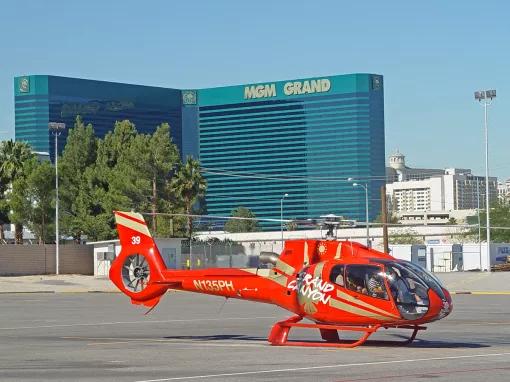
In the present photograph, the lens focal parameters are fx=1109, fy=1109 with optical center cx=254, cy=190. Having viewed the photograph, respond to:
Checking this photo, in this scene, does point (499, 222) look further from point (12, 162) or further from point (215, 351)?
point (215, 351)

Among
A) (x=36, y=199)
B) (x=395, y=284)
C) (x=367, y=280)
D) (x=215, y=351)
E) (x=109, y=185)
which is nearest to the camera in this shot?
(x=215, y=351)

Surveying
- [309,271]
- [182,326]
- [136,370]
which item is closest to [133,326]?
[182,326]

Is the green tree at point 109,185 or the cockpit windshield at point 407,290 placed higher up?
the green tree at point 109,185

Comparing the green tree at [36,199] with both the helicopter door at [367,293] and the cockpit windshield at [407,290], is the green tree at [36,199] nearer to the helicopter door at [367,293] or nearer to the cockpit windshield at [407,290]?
the helicopter door at [367,293]

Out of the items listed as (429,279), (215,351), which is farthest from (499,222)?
(215,351)

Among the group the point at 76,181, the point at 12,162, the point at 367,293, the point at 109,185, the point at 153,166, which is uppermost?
the point at 12,162

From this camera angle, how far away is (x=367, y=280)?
78.8ft

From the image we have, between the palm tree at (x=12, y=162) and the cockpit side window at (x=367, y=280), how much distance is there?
65.9 meters

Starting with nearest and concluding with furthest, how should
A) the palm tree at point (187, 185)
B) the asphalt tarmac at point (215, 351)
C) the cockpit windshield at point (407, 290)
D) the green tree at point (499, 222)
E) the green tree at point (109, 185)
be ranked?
the asphalt tarmac at point (215, 351)
the cockpit windshield at point (407, 290)
the green tree at point (109, 185)
the palm tree at point (187, 185)
the green tree at point (499, 222)

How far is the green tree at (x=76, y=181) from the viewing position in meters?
89.7

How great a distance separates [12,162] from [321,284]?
69.6 metres

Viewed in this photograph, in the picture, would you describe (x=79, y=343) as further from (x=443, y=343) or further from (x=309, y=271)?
(x=443, y=343)

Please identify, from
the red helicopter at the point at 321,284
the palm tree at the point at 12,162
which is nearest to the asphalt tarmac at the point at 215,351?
the red helicopter at the point at 321,284

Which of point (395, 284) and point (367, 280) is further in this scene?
point (367, 280)
